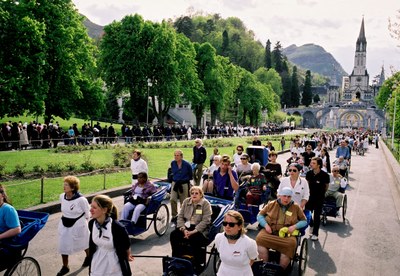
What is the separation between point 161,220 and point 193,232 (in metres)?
3.47

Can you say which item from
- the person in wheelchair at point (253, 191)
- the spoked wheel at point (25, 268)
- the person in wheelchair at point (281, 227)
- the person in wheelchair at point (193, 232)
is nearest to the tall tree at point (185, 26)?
the person in wheelchair at point (253, 191)

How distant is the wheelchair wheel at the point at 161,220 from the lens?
970 centimetres

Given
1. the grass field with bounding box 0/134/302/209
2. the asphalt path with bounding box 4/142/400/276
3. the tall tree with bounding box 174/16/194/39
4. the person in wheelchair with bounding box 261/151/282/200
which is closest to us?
the asphalt path with bounding box 4/142/400/276

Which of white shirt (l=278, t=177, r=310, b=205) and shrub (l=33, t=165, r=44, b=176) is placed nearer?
white shirt (l=278, t=177, r=310, b=205)

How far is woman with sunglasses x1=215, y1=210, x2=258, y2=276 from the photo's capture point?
492 centimetres

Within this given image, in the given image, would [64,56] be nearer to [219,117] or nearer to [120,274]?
[120,274]

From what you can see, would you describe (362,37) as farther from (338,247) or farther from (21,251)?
(21,251)

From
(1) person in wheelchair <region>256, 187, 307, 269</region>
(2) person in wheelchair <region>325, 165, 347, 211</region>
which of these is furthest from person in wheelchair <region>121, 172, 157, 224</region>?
(2) person in wheelchair <region>325, 165, 347, 211</region>

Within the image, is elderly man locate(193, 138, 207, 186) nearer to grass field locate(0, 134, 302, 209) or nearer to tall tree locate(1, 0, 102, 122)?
grass field locate(0, 134, 302, 209)

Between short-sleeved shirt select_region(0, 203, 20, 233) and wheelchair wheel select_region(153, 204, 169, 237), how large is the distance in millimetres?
3971

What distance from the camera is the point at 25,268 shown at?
20.5 ft

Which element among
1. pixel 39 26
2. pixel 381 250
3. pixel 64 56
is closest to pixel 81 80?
pixel 64 56

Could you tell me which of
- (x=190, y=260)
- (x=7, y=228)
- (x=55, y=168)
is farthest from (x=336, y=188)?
(x=55, y=168)

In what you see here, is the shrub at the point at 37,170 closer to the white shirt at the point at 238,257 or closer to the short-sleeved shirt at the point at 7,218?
the short-sleeved shirt at the point at 7,218
